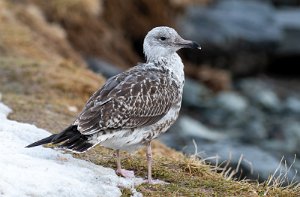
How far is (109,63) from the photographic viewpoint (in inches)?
804

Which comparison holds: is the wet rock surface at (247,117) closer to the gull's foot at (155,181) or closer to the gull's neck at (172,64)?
the gull's neck at (172,64)

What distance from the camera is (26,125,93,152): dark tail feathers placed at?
778 centimetres

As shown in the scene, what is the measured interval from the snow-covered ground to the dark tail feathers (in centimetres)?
26

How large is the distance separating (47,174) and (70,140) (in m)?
0.48

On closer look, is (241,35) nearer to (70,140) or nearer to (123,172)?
(123,172)

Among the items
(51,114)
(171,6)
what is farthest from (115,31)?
(51,114)

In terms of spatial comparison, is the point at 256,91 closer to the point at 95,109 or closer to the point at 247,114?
the point at 247,114

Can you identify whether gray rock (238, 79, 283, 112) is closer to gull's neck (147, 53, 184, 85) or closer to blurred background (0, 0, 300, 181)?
blurred background (0, 0, 300, 181)

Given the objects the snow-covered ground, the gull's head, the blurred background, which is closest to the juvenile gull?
the gull's head

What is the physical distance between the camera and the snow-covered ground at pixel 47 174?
7.26 m

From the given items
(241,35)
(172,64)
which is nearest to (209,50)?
(241,35)

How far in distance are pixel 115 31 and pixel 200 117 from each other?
12.4 feet

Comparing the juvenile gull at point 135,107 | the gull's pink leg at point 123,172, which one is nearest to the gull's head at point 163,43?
the juvenile gull at point 135,107

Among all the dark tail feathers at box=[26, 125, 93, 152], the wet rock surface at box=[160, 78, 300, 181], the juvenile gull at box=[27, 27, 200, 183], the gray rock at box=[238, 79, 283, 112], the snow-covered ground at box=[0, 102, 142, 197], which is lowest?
the snow-covered ground at box=[0, 102, 142, 197]
